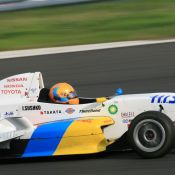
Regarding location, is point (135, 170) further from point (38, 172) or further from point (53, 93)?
point (53, 93)

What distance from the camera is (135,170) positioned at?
679 centimetres

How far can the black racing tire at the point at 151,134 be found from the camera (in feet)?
23.8

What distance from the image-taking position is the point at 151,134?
7375 mm

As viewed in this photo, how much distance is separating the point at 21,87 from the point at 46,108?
0.57 meters

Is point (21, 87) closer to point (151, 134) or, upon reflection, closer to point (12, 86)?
point (12, 86)

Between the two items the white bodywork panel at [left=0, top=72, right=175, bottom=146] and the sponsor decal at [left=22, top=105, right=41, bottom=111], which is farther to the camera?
the sponsor decal at [left=22, top=105, right=41, bottom=111]

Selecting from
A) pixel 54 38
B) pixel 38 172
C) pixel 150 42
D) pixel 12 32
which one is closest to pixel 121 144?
pixel 38 172

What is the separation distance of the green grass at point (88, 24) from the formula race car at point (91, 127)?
8.64 metres

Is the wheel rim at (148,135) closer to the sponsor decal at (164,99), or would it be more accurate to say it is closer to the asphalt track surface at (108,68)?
the sponsor decal at (164,99)

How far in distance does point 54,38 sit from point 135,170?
35.9ft

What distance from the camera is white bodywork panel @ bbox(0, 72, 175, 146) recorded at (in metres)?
7.62

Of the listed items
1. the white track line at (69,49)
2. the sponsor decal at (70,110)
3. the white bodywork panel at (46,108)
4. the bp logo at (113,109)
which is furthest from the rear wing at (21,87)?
the white track line at (69,49)

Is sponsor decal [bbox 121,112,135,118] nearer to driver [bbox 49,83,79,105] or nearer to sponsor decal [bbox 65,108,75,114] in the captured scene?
sponsor decal [bbox 65,108,75,114]

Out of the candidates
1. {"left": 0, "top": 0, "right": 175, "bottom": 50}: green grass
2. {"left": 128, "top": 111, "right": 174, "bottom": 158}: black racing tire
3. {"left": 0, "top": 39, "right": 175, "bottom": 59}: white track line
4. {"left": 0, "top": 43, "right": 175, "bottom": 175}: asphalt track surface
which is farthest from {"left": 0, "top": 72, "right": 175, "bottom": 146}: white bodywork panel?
{"left": 0, "top": 0, "right": 175, "bottom": 50}: green grass
